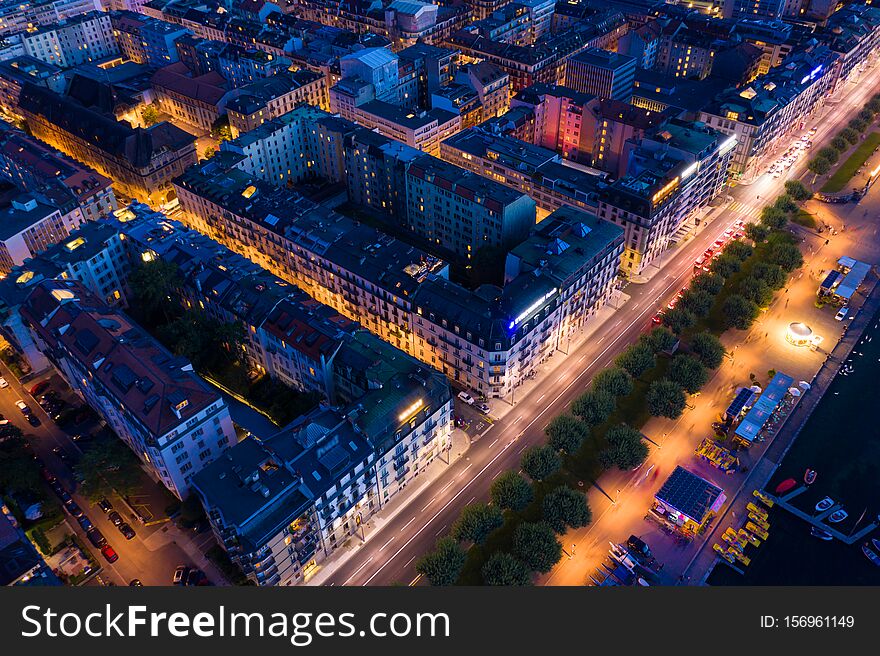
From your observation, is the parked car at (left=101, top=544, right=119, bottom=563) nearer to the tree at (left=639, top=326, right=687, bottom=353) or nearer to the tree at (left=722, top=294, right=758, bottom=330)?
the tree at (left=639, top=326, right=687, bottom=353)

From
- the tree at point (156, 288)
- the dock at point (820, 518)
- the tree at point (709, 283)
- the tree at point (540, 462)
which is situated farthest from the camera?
the tree at point (709, 283)

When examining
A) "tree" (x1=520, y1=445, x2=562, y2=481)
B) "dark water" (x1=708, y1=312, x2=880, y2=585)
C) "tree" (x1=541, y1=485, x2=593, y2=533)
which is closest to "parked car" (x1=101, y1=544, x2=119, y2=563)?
"tree" (x1=520, y1=445, x2=562, y2=481)

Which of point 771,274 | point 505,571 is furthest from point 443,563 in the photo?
point 771,274

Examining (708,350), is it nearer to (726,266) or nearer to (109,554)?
(726,266)

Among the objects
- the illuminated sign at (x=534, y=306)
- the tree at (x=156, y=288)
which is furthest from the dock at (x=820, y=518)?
the tree at (x=156, y=288)

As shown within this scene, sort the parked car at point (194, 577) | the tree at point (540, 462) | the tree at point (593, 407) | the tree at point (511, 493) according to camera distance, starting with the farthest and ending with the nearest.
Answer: the tree at point (593, 407) → the tree at point (540, 462) → the tree at point (511, 493) → the parked car at point (194, 577)

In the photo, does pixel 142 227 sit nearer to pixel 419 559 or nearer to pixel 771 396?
pixel 419 559

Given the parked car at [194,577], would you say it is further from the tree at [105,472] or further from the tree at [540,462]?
the tree at [540,462]
